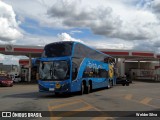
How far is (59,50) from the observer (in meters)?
21.5

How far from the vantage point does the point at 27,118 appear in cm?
1105

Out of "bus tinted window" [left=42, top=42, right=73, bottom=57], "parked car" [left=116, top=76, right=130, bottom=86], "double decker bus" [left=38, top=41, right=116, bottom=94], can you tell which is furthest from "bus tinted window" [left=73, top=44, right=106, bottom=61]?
"parked car" [left=116, top=76, right=130, bottom=86]

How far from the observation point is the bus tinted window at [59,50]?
838 inches

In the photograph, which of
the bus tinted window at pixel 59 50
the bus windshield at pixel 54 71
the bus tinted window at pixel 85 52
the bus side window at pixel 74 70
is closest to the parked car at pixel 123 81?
the bus tinted window at pixel 85 52

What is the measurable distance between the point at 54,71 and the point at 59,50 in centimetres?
149

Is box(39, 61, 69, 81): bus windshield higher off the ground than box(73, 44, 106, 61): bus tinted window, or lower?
lower

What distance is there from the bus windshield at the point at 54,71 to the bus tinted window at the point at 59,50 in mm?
597

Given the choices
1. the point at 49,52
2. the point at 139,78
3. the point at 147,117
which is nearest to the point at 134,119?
the point at 147,117

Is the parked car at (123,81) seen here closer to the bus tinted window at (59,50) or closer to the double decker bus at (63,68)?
the double decker bus at (63,68)

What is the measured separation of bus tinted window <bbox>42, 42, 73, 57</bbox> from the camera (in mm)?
21294

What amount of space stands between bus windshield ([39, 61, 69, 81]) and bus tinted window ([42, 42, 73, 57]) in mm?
597

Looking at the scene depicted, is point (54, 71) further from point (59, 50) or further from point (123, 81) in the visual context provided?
point (123, 81)

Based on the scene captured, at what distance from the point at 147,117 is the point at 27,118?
4.26 m

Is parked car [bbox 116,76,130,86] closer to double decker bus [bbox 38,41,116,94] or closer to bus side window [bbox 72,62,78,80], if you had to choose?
double decker bus [bbox 38,41,116,94]
